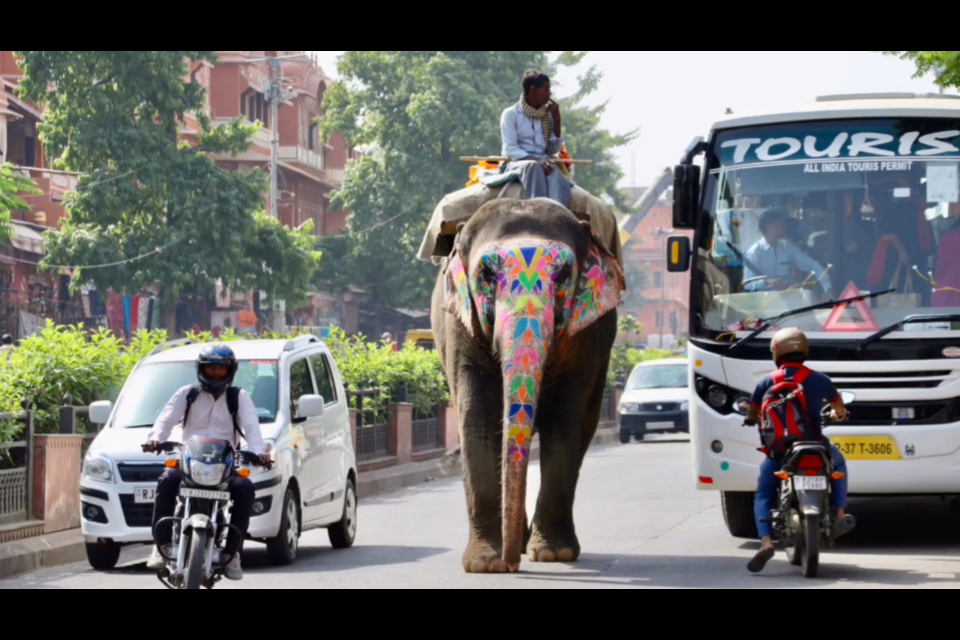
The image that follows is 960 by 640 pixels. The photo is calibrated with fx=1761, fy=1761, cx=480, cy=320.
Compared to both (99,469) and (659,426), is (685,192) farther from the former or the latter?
(659,426)

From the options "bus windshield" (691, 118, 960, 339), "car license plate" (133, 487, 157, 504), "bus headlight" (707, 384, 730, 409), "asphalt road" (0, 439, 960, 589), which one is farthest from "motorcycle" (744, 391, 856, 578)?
"car license plate" (133, 487, 157, 504)

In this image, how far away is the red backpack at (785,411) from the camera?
11.4m

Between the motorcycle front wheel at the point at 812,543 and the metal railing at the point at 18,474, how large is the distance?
6525 millimetres

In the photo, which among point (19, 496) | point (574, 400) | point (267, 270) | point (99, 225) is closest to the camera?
point (574, 400)

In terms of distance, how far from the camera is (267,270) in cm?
4666

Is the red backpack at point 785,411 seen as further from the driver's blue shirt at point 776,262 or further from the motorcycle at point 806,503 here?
the driver's blue shirt at point 776,262

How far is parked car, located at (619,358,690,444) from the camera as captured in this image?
3681cm

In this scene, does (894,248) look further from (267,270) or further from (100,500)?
(267,270)

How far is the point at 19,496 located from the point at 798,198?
6736 mm

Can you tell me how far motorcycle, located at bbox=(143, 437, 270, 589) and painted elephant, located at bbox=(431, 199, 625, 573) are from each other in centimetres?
191

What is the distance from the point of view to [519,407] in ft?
35.6

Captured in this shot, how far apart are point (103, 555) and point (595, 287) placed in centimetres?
437

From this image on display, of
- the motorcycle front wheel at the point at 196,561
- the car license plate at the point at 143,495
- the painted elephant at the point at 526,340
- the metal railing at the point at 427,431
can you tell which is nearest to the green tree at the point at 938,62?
the painted elephant at the point at 526,340

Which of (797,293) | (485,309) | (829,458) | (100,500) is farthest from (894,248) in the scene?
(100,500)
